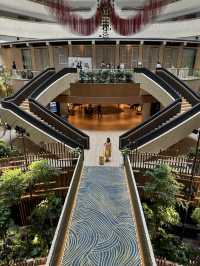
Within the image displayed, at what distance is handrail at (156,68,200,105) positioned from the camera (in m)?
16.9

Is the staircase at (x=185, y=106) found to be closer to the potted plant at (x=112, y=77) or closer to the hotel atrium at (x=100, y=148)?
the hotel atrium at (x=100, y=148)

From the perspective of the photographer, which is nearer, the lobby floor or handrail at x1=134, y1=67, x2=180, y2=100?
handrail at x1=134, y1=67, x2=180, y2=100

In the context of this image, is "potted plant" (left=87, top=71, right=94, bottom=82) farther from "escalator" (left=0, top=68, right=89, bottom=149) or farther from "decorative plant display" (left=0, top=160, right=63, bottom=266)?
"decorative plant display" (left=0, top=160, right=63, bottom=266)

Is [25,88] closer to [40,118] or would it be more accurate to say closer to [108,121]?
[40,118]

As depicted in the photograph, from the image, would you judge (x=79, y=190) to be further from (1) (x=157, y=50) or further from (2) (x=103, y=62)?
(1) (x=157, y=50)

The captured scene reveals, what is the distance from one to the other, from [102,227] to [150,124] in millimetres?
7730

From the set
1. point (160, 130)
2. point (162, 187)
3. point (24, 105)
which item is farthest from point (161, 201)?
point (24, 105)

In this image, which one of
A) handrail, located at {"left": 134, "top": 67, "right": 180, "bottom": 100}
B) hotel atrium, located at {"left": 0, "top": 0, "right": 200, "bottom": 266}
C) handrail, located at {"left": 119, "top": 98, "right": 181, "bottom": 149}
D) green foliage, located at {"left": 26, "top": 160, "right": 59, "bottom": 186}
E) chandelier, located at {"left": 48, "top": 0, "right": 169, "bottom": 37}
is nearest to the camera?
hotel atrium, located at {"left": 0, "top": 0, "right": 200, "bottom": 266}

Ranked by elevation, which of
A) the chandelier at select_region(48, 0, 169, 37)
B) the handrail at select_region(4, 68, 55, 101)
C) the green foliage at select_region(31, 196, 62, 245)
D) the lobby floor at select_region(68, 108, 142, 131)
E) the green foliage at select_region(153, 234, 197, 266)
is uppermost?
the chandelier at select_region(48, 0, 169, 37)

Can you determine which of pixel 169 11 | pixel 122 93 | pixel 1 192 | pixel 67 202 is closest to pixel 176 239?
pixel 67 202

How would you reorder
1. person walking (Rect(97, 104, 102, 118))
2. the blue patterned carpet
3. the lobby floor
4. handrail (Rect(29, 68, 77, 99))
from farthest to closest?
1. person walking (Rect(97, 104, 102, 118))
2. the lobby floor
3. handrail (Rect(29, 68, 77, 99))
4. the blue patterned carpet

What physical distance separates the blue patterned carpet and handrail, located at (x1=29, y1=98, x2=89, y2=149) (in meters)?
3.12

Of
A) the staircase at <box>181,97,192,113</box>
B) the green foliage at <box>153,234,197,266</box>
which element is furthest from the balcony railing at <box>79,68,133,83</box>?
the green foliage at <box>153,234,197,266</box>

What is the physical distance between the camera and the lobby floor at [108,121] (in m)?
19.9
